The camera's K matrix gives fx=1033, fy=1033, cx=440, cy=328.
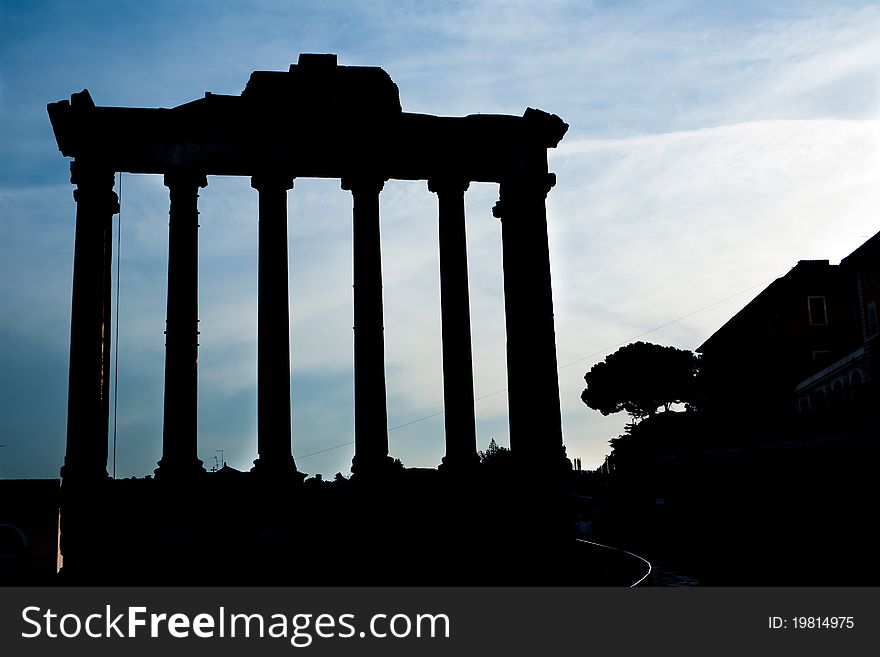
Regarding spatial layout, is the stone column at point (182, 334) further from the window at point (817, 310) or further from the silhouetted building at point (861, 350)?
the window at point (817, 310)

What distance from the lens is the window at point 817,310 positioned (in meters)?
78.8

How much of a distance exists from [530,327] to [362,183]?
900 cm

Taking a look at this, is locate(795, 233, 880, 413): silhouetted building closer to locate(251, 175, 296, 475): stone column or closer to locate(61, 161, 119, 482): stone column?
locate(251, 175, 296, 475): stone column

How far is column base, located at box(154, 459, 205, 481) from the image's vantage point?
3794 centimetres

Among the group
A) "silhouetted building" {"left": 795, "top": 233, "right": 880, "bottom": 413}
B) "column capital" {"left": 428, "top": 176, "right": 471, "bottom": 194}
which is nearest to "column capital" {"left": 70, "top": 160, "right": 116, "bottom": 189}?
"column capital" {"left": 428, "top": 176, "right": 471, "bottom": 194}

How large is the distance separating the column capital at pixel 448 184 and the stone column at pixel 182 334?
943 centimetres

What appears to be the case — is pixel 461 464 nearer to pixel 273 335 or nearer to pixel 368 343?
pixel 368 343

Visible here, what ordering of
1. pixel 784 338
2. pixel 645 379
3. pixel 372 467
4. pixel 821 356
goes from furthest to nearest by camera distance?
pixel 645 379 → pixel 784 338 → pixel 821 356 → pixel 372 467

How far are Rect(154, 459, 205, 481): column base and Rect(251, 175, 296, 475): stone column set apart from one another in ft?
7.49

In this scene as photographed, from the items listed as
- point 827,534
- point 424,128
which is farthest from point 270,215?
point 827,534

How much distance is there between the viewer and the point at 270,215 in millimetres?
40844

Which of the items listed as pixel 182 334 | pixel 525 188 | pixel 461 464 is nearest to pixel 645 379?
pixel 525 188

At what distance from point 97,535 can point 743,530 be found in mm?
24559

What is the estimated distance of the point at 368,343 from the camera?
40.6 m
